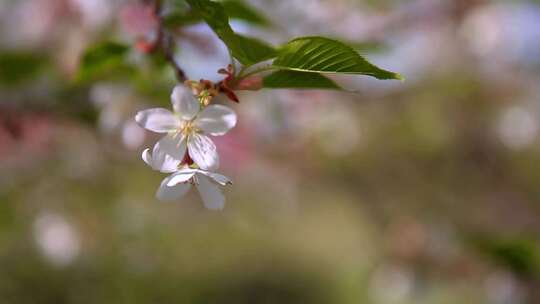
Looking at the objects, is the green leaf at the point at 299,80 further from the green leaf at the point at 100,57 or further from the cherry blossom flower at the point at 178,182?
the green leaf at the point at 100,57

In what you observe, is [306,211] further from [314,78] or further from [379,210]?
[314,78]

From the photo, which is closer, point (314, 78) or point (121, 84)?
point (314, 78)

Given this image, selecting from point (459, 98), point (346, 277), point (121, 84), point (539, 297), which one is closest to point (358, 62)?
point (121, 84)

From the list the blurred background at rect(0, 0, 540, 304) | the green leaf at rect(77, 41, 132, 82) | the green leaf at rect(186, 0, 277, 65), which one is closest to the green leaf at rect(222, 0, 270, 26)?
the blurred background at rect(0, 0, 540, 304)

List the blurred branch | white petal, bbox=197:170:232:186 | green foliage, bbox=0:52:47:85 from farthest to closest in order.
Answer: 1. green foliage, bbox=0:52:47:85
2. the blurred branch
3. white petal, bbox=197:170:232:186

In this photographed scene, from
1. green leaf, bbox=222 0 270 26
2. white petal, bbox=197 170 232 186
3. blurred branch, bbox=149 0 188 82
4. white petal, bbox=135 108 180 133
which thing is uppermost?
green leaf, bbox=222 0 270 26

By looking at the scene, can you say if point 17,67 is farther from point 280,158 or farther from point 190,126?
point 280,158

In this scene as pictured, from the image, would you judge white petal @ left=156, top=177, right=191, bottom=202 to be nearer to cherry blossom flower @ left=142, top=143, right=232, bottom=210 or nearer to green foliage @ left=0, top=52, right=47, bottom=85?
cherry blossom flower @ left=142, top=143, right=232, bottom=210

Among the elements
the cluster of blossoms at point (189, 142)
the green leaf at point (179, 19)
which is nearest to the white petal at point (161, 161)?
the cluster of blossoms at point (189, 142)
